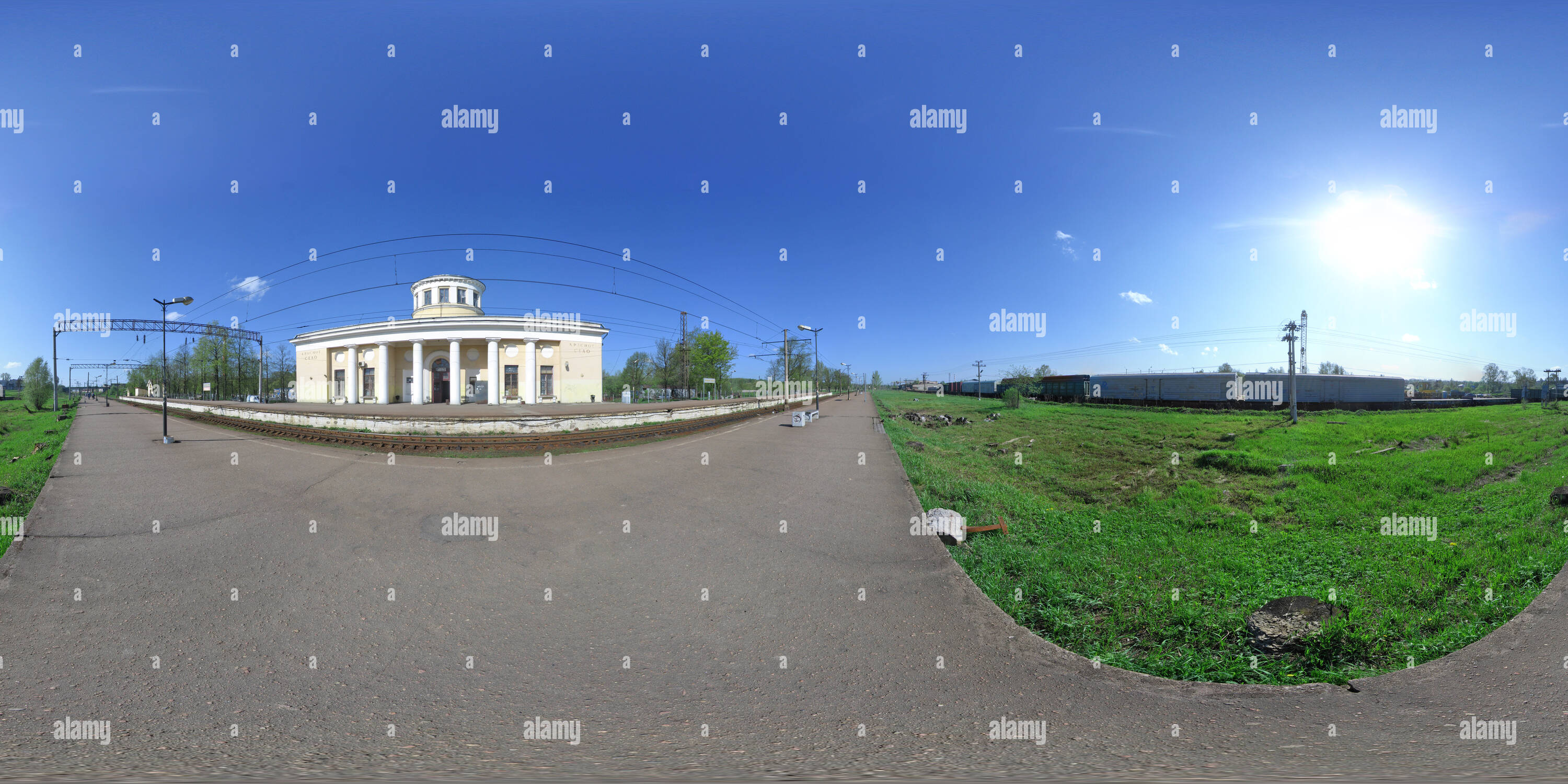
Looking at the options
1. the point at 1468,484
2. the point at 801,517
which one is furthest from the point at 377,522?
the point at 1468,484

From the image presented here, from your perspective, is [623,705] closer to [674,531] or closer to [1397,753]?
[674,531]

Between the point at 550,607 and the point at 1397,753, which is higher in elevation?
the point at 550,607

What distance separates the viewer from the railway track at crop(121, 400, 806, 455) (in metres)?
14.7

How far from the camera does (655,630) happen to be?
→ 4117 mm

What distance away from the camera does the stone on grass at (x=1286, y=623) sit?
3.89m

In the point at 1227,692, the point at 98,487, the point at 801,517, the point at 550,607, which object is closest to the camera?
the point at 1227,692

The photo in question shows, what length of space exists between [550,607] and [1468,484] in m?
16.5

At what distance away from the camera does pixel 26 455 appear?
15.6 m

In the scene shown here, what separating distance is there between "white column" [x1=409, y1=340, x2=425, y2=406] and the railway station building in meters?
A: 0.06

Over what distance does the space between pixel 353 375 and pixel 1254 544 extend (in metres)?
54.0

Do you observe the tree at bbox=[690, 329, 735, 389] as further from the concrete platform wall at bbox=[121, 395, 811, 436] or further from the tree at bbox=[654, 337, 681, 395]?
the concrete platform wall at bbox=[121, 395, 811, 436]
